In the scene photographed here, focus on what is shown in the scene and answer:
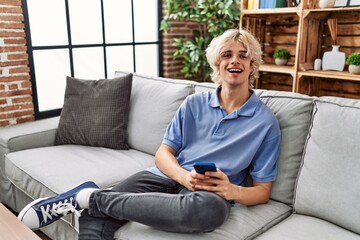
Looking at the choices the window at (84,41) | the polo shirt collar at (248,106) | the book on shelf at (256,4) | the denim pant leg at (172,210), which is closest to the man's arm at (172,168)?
the denim pant leg at (172,210)

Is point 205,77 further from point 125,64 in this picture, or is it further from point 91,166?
point 91,166

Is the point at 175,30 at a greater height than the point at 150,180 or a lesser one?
greater

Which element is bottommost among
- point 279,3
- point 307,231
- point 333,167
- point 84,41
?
point 307,231

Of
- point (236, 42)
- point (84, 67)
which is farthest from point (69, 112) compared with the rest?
point (236, 42)

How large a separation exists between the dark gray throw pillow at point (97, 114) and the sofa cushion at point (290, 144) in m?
1.03

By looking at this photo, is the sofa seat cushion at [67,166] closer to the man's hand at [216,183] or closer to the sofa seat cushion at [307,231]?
the man's hand at [216,183]

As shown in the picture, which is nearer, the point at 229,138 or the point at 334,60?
the point at 229,138

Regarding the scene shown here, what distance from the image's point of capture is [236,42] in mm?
1635

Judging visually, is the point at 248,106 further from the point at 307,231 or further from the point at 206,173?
the point at 307,231

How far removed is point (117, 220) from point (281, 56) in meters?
2.36

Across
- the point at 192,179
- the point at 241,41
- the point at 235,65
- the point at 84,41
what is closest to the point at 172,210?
the point at 192,179

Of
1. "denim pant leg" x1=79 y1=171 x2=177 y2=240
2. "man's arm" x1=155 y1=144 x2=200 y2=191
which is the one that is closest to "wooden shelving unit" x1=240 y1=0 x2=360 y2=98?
"man's arm" x1=155 y1=144 x2=200 y2=191

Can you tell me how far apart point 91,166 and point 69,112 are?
0.56 meters

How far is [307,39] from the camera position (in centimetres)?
291
